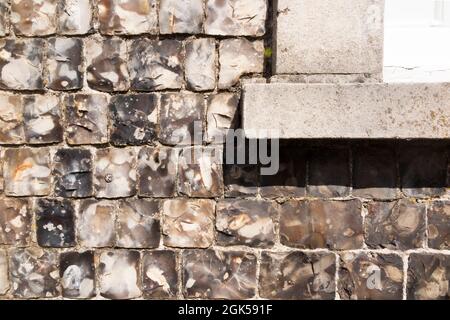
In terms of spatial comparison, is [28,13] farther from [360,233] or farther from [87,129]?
[360,233]

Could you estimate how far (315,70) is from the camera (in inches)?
69.2

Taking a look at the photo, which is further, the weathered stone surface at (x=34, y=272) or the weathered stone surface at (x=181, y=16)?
the weathered stone surface at (x=34, y=272)

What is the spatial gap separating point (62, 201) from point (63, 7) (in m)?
0.78

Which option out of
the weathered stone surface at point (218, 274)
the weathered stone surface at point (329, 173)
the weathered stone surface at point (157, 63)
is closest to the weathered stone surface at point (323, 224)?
the weathered stone surface at point (329, 173)

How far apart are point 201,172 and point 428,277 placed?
0.99 meters

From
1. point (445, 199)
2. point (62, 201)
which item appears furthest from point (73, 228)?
point (445, 199)

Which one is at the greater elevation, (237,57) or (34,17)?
(34,17)

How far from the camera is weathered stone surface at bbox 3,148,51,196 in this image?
192 centimetres

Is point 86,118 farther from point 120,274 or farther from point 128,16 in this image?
point 120,274

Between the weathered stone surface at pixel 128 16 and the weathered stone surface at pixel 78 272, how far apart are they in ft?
3.02

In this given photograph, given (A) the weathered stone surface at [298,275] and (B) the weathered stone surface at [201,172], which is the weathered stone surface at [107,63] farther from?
(A) the weathered stone surface at [298,275]

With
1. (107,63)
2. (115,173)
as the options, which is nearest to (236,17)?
(107,63)

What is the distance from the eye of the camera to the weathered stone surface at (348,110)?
168 centimetres

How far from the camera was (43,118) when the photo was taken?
6.25 feet
